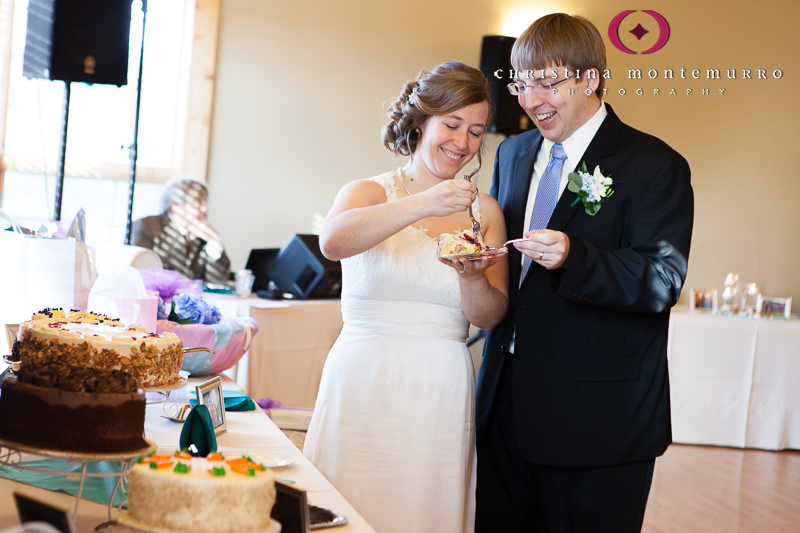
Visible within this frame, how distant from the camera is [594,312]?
2021 millimetres

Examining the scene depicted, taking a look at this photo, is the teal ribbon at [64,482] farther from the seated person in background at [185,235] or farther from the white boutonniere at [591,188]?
the seated person in background at [185,235]

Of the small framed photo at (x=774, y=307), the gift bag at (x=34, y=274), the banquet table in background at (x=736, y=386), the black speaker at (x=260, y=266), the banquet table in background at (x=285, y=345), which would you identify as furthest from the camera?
the small framed photo at (x=774, y=307)

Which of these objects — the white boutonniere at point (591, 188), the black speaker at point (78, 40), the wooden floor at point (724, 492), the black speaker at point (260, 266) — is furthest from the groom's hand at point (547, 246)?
the black speaker at point (78, 40)

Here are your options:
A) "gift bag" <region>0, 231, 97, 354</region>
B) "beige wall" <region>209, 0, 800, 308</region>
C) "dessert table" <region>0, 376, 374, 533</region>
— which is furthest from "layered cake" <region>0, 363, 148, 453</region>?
"beige wall" <region>209, 0, 800, 308</region>

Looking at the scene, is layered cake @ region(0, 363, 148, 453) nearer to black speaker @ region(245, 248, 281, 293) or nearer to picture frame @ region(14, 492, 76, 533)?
picture frame @ region(14, 492, 76, 533)

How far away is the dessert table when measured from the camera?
1281 mm

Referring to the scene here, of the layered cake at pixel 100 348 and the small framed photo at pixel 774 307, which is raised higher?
the layered cake at pixel 100 348

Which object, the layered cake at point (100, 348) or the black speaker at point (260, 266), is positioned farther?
the black speaker at point (260, 266)

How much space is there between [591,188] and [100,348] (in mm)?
1262

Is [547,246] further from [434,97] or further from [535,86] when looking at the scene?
[434,97]

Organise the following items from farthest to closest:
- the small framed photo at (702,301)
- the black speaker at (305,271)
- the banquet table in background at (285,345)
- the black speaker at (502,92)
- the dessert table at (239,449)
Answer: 1. the black speaker at (502,92)
2. the small framed photo at (702,301)
3. the black speaker at (305,271)
4. the banquet table in background at (285,345)
5. the dessert table at (239,449)

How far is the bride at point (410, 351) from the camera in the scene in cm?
213

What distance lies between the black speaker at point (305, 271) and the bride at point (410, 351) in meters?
2.75

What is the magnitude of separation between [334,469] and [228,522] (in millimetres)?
1242
